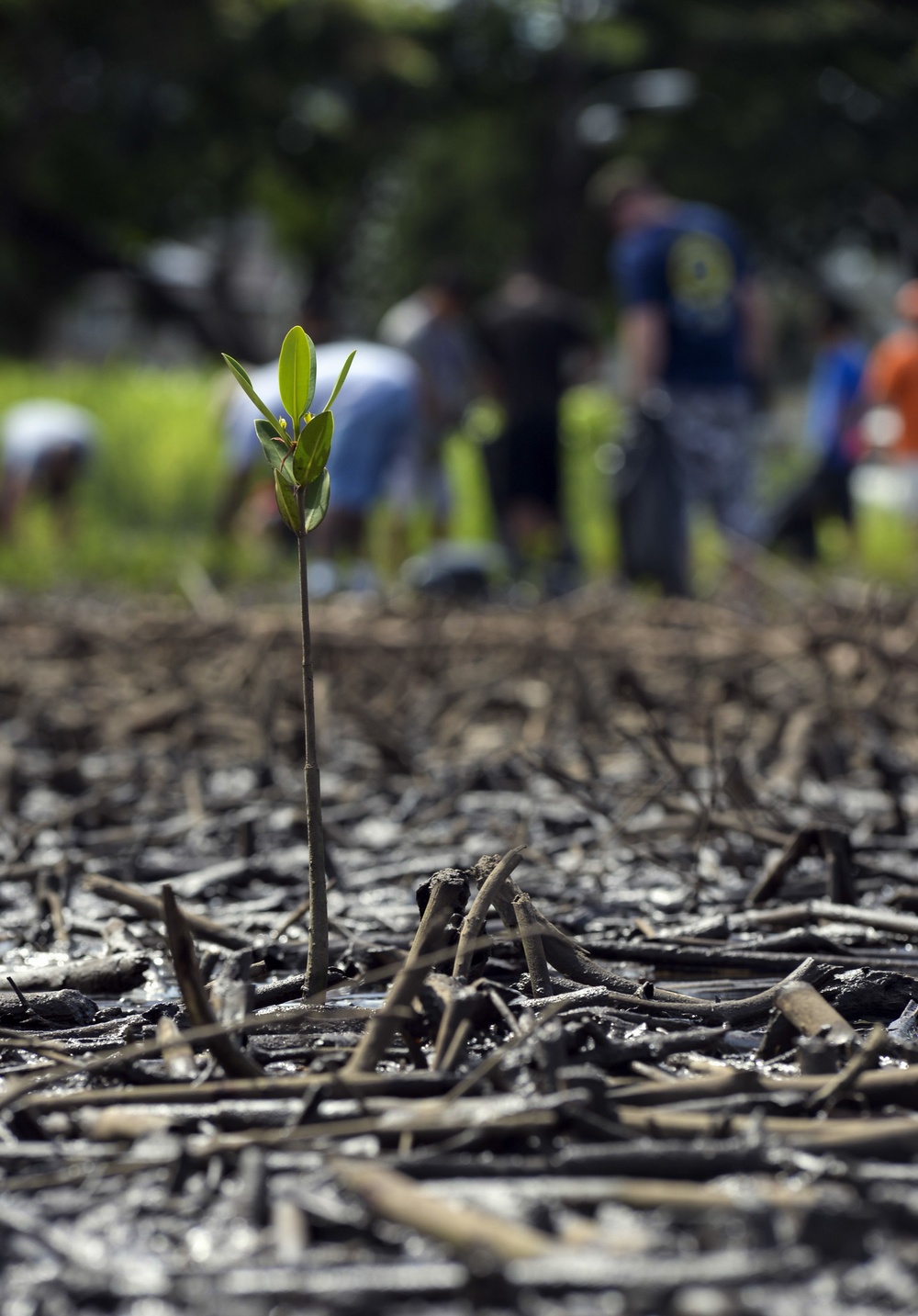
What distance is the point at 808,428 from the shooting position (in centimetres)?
1017

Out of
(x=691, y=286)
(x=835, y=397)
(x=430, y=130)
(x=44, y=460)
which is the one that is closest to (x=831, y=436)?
(x=835, y=397)

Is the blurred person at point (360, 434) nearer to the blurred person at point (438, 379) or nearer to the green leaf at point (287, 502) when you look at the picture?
the blurred person at point (438, 379)

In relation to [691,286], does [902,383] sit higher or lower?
lower

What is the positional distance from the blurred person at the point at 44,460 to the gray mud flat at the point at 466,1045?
676 centimetres

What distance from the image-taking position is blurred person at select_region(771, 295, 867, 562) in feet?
29.0

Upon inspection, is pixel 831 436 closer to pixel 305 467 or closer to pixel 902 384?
pixel 902 384

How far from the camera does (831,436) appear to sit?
917 cm

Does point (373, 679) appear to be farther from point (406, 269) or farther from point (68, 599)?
point (406, 269)

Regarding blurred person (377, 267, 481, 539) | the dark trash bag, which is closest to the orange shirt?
blurred person (377, 267, 481, 539)

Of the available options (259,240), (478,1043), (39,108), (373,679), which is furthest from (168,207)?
(259,240)

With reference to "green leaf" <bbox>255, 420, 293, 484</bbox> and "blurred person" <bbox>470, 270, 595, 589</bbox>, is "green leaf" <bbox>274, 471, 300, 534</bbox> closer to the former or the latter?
"green leaf" <bbox>255, 420, 293, 484</bbox>

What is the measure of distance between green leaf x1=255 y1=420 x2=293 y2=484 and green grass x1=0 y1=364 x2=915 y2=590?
6259 millimetres

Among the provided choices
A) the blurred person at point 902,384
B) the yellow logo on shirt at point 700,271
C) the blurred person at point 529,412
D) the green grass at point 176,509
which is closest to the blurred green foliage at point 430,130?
the green grass at point 176,509

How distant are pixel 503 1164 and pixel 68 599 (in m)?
6.18
